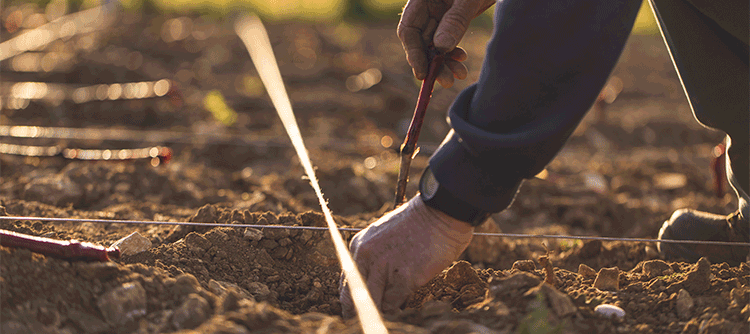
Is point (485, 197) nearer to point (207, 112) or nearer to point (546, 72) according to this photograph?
point (546, 72)

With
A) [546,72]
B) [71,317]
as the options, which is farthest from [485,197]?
[71,317]

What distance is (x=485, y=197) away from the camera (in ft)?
4.76

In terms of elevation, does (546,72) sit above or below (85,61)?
above

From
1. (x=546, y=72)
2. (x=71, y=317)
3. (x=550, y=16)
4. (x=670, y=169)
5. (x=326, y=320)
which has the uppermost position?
(x=550, y=16)

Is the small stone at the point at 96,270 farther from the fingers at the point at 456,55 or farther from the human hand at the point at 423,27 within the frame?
the fingers at the point at 456,55

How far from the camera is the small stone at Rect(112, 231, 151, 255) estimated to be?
1789 millimetres

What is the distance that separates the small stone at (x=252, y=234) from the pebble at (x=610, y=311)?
103 cm

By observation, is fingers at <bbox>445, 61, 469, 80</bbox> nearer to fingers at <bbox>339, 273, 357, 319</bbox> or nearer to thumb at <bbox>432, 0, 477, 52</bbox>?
thumb at <bbox>432, 0, 477, 52</bbox>

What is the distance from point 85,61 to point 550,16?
18.1 feet

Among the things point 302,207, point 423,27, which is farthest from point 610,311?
point 302,207

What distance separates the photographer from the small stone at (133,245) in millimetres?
1789

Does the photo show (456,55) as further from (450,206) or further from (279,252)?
(279,252)

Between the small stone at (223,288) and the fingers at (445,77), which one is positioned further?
the fingers at (445,77)

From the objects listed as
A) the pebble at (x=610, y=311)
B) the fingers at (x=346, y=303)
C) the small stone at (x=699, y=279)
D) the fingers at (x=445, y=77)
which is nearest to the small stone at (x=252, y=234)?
the fingers at (x=346, y=303)
